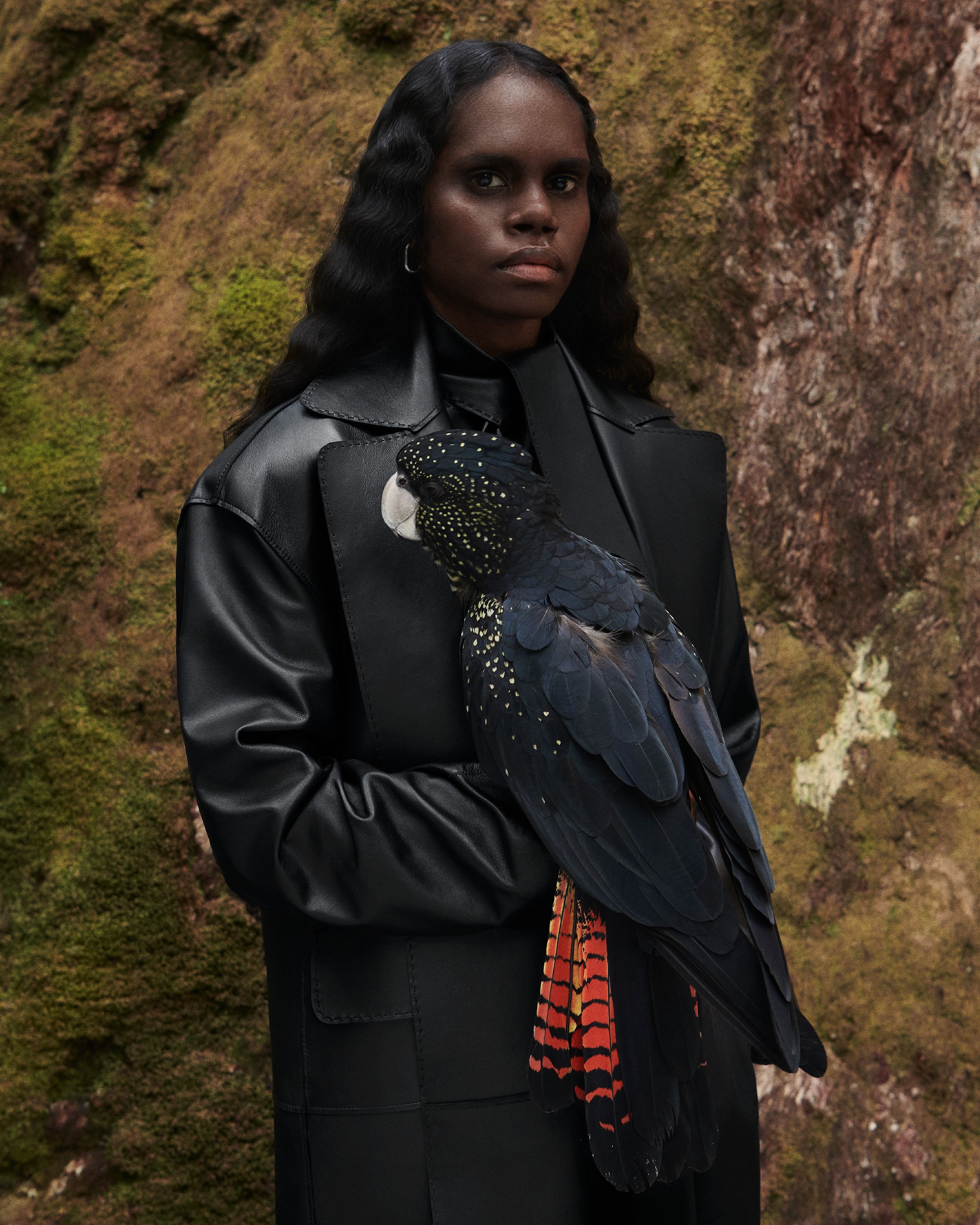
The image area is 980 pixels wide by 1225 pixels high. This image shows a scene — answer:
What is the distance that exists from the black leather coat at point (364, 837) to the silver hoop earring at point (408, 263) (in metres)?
0.30

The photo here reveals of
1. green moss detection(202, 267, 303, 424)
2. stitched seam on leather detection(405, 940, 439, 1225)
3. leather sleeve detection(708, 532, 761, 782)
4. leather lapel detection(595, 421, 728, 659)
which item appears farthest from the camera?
green moss detection(202, 267, 303, 424)

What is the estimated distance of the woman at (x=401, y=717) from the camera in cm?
182

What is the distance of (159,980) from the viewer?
10.6ft

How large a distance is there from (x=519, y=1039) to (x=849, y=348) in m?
2.43

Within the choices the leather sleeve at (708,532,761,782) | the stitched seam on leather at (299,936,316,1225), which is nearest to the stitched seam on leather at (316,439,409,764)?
the stitched seam on leather at (299,936,316,1225)

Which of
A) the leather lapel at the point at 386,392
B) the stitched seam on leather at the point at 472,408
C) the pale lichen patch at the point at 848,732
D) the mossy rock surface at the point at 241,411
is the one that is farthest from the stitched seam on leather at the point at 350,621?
the pale lichen patch at the point at 848,732

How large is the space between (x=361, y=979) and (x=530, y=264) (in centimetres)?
131

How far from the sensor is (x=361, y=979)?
191 centimetres

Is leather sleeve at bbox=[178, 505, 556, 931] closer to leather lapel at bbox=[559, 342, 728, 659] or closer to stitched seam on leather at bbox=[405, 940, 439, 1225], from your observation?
stitched seam on leather at bbox=[405, 940, 439, 1225]

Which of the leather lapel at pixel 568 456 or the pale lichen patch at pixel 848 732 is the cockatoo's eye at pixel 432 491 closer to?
the leather lapel at pixel 568 456

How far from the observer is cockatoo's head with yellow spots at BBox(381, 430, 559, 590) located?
178 centimetres

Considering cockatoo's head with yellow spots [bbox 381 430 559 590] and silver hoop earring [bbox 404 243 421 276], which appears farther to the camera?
silver hoop earring [bbox 404 243 421 276]

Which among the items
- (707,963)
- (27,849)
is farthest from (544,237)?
(27,849)

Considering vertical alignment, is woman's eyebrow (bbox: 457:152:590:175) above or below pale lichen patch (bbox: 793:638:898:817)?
above
